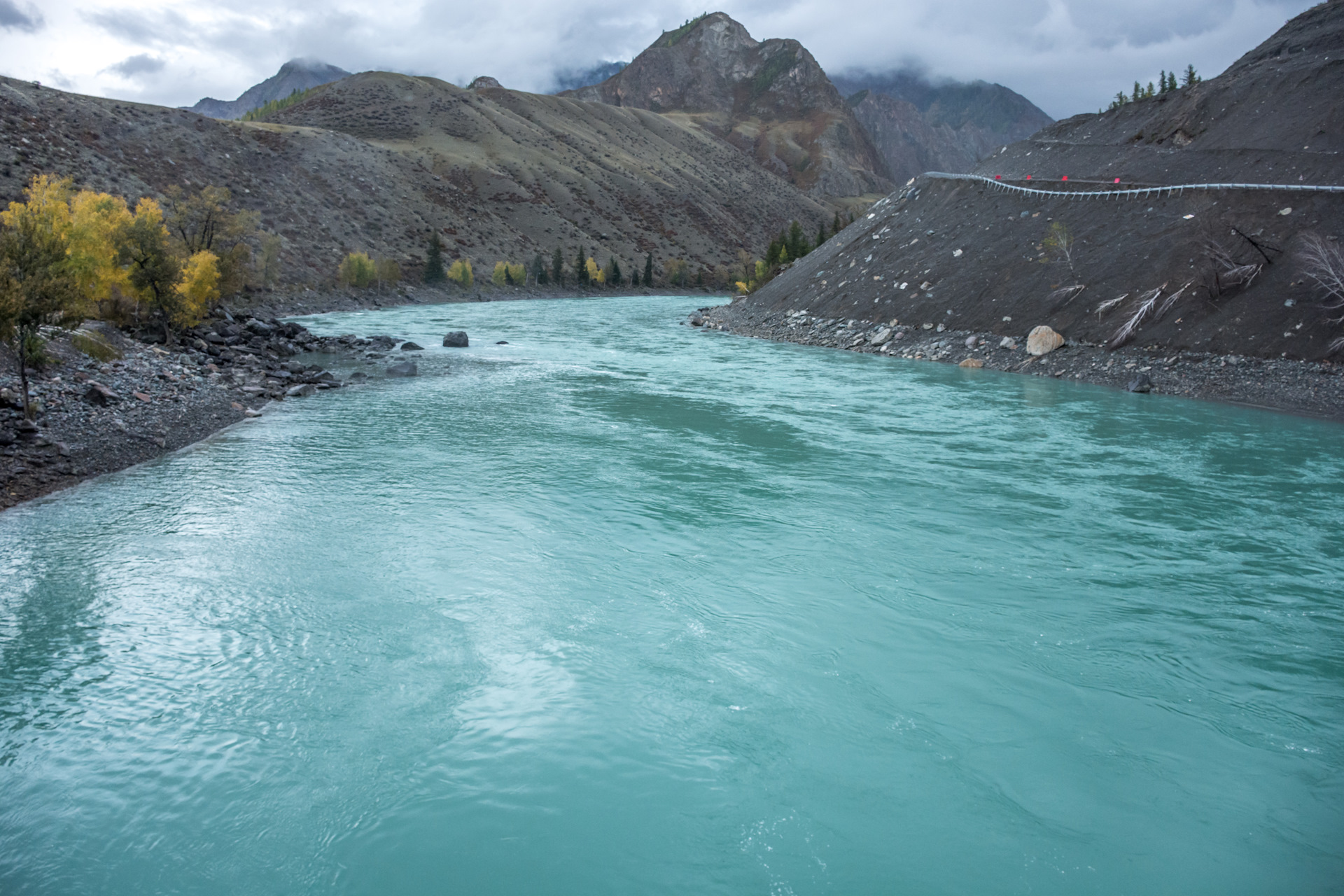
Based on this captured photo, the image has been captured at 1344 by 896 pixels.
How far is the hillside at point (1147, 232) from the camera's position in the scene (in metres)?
→ 28.6

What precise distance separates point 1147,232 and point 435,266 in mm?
68274

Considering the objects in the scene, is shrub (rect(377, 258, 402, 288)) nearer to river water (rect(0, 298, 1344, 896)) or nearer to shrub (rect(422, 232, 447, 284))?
shrub (rect(422, 232, 447, 284))

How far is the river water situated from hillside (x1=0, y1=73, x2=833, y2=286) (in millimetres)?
58789

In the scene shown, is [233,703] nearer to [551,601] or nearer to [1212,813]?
[551,601]

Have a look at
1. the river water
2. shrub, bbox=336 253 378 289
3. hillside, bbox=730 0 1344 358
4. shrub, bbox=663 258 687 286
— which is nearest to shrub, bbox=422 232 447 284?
shrub, bbox=336 253 378 289

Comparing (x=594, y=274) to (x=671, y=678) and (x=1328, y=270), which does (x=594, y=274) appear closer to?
(x=1328, y=270)

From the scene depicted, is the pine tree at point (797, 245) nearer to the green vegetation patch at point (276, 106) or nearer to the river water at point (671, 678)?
the river water at point (671, 678)

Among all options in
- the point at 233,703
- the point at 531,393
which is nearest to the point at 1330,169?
the point at 531,393

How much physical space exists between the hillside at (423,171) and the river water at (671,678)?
58.8m

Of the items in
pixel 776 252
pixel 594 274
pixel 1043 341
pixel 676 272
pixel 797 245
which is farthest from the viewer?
pixel 676 272

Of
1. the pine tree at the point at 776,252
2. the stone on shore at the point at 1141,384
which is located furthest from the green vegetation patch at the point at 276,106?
the stone on shore at the point at 1141,384

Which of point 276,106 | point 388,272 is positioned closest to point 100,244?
point 388,272

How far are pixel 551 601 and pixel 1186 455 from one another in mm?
16231

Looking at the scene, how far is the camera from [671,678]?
8.70m
